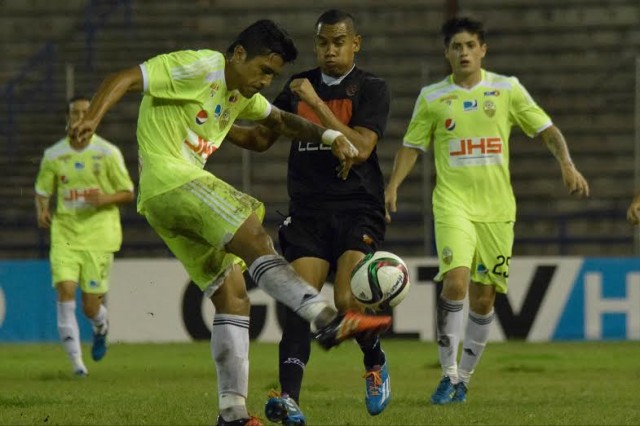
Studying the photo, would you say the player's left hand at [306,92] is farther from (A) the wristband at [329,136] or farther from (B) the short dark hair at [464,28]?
(B) the short dark hair at [464,28]

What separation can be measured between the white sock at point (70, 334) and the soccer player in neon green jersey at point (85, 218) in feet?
0.14

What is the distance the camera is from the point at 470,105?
9.92m

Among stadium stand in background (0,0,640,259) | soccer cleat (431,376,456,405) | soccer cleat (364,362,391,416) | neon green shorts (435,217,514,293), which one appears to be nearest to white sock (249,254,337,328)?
soccer cleat (364,362,391,416)

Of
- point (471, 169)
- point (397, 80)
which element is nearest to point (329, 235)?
point (471, 169)

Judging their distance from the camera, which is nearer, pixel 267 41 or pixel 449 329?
pixel 267 41

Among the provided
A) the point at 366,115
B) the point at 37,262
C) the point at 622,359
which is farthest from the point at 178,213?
the point at 37,262

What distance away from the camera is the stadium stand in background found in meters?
18.4

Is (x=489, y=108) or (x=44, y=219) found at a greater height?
(x=489, y=108)

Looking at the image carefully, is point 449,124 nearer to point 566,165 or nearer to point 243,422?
point 566,165

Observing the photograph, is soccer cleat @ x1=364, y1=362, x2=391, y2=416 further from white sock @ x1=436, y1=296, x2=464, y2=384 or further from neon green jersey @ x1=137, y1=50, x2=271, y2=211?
neon green jersey @ x1=137, y1=50, x2=271, y2=211

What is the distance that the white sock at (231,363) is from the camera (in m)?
6.94

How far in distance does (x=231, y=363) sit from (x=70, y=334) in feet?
19.5

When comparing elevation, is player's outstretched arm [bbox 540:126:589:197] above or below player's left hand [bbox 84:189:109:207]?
above

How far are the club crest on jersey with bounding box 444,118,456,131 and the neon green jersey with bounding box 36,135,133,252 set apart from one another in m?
4.22
